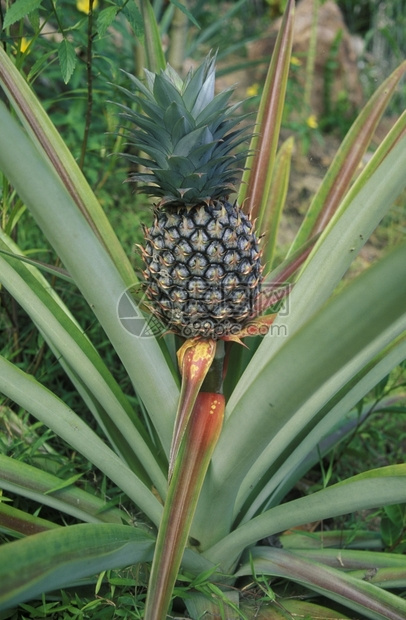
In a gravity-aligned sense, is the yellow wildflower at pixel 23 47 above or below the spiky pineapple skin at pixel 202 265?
above

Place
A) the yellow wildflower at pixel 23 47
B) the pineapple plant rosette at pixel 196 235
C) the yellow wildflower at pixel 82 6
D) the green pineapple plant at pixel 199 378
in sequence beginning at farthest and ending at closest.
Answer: the yellow wildflower at pixel 82 6 → the yellow wildflower at pixel 23 47 → the pineapple plant rosette at pixel 196 235 → the green pineapple plant at pixel 199 378

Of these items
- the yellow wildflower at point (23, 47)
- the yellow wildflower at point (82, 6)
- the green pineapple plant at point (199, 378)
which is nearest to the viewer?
the green pineapple plant at point (199, 378)

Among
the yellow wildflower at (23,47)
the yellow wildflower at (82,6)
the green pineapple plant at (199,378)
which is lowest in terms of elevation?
the green pineapple plant at (199,378)

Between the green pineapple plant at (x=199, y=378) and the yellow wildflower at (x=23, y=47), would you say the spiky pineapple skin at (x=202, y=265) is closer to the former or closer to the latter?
the green pineapple plant at (x=199, y=378)

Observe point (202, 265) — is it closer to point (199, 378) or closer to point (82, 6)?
point (199, 378)

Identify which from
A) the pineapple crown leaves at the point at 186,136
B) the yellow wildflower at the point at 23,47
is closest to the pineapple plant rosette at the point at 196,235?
the pineapple crown leaves at the point at 186,136

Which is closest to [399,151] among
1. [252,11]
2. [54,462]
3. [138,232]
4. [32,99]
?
[32,99]

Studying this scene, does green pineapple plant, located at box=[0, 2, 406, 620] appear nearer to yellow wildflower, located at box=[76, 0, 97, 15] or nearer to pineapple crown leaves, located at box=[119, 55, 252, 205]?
pineapple crown leaves, located at box=[119, 55, 252, 205]

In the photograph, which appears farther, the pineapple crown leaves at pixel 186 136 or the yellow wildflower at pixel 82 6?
the yellow wildflower at pixel 82 6
